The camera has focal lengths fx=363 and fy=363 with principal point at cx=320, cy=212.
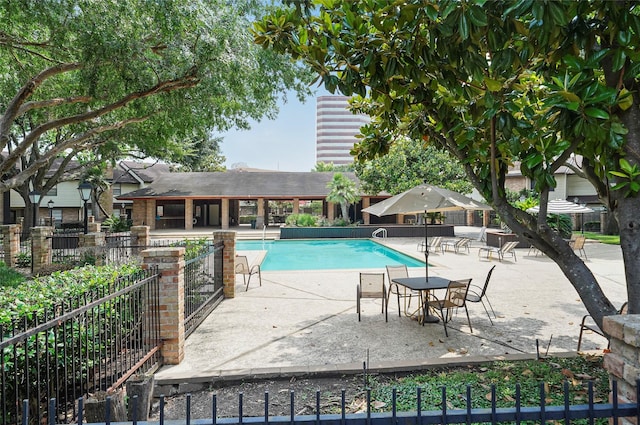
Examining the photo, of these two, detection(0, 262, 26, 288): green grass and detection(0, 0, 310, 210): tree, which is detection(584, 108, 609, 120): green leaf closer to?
detection(0, 0, 310, 210): tree

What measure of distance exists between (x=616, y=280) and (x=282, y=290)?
9.04 m

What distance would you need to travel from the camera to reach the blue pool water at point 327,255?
604 inches

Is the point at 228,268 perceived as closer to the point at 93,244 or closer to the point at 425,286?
the point at 425,286

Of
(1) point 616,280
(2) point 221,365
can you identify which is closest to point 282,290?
(2) point 221,365

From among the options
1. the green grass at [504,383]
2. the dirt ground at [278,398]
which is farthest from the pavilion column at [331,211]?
the dirt ground at [278,398]

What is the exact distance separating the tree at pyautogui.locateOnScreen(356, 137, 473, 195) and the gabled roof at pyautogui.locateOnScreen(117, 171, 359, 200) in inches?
258

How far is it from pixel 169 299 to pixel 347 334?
9.07ft

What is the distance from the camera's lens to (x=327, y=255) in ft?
60.5

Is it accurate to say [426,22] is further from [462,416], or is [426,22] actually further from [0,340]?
[0,340]

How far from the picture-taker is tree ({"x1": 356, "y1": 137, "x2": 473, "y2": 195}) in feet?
76.9

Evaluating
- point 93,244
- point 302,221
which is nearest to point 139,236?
point 93,244

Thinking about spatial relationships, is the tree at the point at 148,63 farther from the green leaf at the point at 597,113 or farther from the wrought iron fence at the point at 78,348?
the green leaf at the point at 597,113

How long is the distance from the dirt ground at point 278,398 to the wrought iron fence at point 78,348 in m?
0.69

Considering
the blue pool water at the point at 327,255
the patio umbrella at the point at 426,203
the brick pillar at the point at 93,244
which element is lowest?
the blue pool water at the point at 327,255
